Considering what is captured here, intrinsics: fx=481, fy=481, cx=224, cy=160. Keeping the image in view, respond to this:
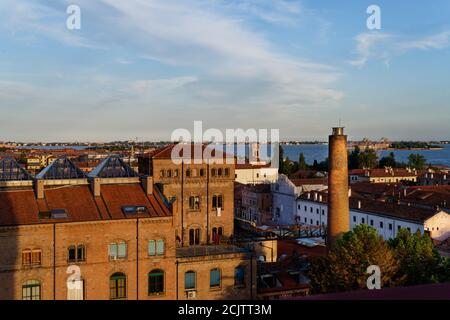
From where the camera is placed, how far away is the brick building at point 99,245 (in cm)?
2622

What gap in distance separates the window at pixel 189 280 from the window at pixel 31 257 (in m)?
8.64

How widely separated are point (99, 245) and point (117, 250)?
108cm

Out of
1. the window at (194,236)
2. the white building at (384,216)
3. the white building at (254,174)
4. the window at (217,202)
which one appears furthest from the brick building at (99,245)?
the white building at (254,174)

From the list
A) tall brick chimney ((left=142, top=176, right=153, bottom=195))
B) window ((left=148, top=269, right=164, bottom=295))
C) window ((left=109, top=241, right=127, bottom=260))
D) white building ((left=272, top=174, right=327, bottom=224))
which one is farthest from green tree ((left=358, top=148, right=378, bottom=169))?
window ((left=109, top=241, right=127, bottom=260))

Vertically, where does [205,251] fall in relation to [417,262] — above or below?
below

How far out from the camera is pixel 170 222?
29.4 meters

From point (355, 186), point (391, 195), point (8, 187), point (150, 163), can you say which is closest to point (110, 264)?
point (8, 187)

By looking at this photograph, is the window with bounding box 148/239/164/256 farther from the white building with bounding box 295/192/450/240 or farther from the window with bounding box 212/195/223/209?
the white building with bounding box 295/192/450/240

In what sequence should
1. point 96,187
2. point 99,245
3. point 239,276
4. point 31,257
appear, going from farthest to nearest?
1. point 239,276
2. point 96,187
3. point 99,245
4. point 31,257

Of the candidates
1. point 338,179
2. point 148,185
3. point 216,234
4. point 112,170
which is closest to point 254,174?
point 338,179

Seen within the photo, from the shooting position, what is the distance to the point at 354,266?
25938 mm

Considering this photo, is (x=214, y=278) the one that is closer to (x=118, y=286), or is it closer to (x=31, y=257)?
(x=118, y=286)
